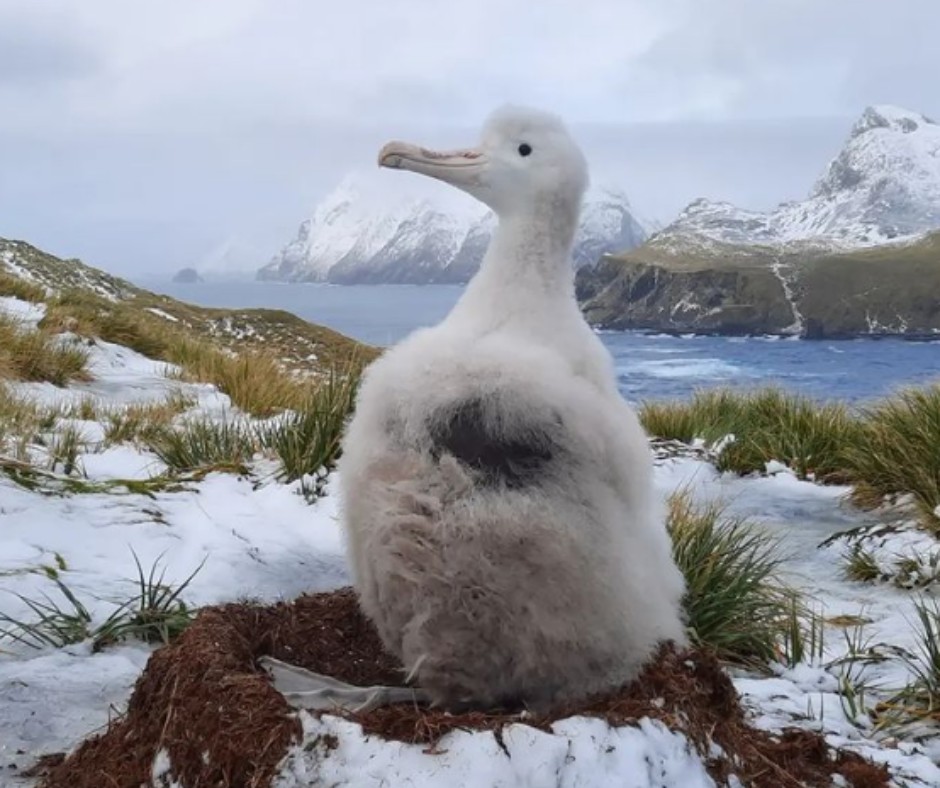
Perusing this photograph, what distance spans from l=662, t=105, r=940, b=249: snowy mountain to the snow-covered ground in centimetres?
7236

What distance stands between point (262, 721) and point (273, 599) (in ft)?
5.24

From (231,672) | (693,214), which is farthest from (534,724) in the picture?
(693,214)

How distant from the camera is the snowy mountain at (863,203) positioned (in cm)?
8719

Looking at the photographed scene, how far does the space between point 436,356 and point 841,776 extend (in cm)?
147

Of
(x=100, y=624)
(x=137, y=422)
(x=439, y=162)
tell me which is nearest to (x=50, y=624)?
(x=100, y=624)

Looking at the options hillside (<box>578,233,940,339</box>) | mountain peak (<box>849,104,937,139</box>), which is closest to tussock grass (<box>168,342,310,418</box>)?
hillside (<box>578,233,940,339</box>)

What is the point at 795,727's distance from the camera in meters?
2.81

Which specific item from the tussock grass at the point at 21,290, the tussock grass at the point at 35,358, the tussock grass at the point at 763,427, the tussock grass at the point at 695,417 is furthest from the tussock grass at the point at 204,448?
the tussock grass at the point at 21,290

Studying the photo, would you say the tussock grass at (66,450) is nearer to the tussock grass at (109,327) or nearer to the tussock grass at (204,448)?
the tussock grass at (204,448)

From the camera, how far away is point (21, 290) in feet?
37.2

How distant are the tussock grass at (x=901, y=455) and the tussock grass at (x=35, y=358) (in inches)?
229

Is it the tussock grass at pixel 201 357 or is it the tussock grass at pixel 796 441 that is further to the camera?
the tussock grass at pixel 201 357

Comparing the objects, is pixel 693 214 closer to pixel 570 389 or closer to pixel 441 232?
pixel 441 232

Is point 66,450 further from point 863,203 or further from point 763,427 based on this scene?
point 863,203
